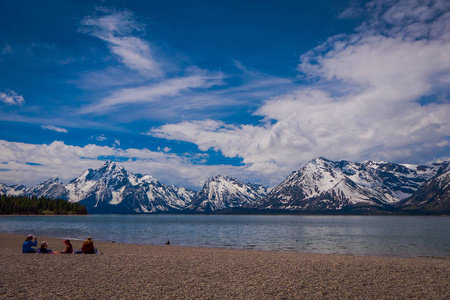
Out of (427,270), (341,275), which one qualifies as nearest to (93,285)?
(341,275)

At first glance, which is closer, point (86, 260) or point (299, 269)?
point (299, 269)

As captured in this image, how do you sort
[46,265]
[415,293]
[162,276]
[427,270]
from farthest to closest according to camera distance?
[427,270], [46,265], [162,276], [415,293]

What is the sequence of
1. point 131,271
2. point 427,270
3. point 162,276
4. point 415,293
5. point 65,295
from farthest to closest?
point 427,270 < point 131,271 < point 162,276 < point 415,293 < point 65,295

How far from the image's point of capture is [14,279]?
19391mm

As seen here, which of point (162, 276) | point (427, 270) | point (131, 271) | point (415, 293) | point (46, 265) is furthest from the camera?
point (427, 270)

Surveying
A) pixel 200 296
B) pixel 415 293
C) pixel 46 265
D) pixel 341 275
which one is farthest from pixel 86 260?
pixel 415 293

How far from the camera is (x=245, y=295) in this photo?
17.1m

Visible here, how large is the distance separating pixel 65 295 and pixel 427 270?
29509mm

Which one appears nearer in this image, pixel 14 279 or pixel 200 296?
pixel 200 296

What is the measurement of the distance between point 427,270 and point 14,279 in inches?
1308

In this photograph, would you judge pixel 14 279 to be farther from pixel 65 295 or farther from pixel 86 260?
pixel 86 260

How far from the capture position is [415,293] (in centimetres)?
1836

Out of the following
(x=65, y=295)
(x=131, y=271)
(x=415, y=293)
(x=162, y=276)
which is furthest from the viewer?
(x=131, y=271)

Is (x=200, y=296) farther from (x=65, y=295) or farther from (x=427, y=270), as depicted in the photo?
(x=427, y=270)
